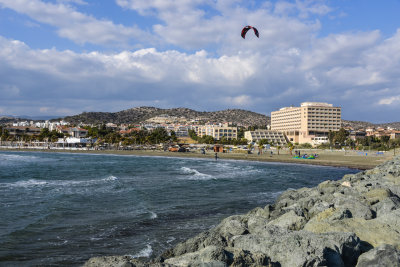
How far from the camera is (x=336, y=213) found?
24.2 feet

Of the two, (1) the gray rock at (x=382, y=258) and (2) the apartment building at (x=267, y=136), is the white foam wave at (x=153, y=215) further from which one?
(2) the apartment building at (x=267, y=136)

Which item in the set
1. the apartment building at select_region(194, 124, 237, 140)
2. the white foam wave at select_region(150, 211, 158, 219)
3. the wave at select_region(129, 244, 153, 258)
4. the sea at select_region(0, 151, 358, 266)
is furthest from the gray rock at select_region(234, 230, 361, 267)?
the apartment building at select_region(194, 124, 237, 140)

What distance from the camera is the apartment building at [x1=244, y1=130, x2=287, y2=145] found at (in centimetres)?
12838

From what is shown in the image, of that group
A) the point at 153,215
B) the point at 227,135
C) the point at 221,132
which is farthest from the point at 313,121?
the point at 153,215

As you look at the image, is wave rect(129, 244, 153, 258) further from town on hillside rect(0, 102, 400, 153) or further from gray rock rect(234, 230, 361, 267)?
town on hillside rect(0, 102, 400, 153)

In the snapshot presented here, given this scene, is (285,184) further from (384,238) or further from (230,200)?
(384,238)

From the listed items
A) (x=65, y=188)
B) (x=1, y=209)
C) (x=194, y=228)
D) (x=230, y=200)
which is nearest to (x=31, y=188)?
(x=65, y=188)

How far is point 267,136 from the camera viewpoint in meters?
131

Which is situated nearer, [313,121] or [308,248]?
[308,248]

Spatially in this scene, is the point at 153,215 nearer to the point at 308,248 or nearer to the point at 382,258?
the point at 308,248

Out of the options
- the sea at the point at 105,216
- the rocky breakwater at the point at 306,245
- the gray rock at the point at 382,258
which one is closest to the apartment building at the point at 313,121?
the sea at the point at 105,216

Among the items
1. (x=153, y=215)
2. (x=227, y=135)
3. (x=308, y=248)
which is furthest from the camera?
(x=227, y=135)

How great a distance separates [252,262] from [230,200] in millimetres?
12135

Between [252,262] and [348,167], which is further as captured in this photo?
[348,167]
